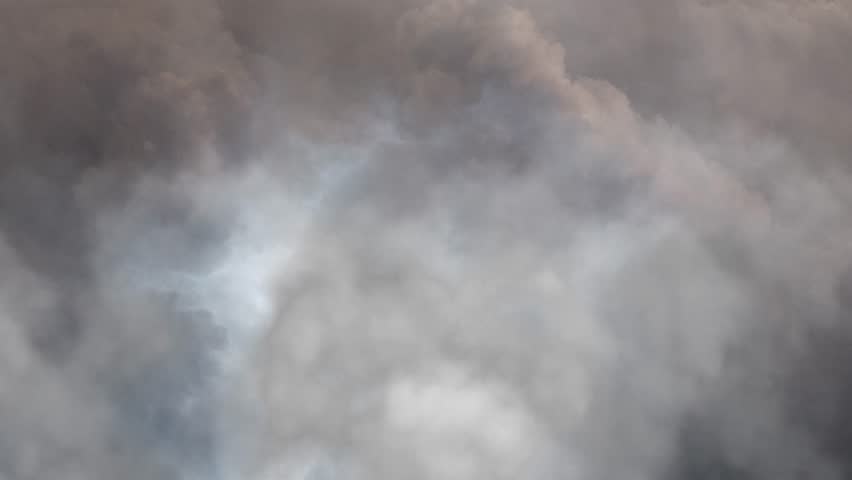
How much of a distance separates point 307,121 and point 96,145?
544cm

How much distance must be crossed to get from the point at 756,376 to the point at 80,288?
1789 cm

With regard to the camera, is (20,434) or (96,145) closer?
(20,434)

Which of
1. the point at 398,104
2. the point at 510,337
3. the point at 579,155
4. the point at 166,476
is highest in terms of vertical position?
the point at 398,104

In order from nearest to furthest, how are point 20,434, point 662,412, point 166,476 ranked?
1. point 20,434
2. point 166,476
3. point 662,412

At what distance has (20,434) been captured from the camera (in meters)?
→ 20.5

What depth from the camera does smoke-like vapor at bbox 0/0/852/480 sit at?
853 inches

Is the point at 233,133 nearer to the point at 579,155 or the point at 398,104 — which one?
the point at 398,104

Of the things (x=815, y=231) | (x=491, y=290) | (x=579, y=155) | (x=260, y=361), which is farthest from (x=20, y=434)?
(x=815, y=231)

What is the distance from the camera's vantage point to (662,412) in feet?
77.3

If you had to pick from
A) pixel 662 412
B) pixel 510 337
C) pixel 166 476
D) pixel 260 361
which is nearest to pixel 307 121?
pixel 260 361

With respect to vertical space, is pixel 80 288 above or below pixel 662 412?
above

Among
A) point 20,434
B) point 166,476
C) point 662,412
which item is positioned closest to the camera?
point 20,434

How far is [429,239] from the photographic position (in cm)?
2405

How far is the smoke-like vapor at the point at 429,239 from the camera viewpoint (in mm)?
21672
